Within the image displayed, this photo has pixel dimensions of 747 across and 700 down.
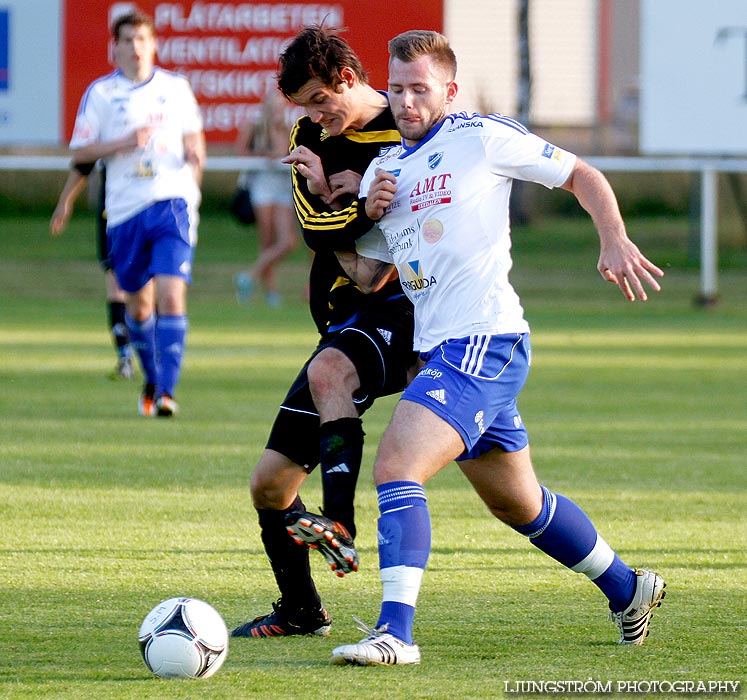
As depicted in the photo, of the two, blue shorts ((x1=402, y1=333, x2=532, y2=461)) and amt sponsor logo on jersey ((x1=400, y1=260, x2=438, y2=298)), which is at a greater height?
amt sponsor logo on jersey ((x1=400, y1=260, x2=438, y2=298))

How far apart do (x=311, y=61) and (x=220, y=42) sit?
1788 centimetres

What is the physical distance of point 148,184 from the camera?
384 inches

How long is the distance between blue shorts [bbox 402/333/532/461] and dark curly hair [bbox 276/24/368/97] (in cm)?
92

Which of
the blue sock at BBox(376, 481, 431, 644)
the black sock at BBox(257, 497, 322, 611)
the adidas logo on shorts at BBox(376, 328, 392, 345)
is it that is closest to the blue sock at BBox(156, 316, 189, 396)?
the black sock at BBox(257, 497, 322, 611)

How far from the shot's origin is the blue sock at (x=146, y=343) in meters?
9.84

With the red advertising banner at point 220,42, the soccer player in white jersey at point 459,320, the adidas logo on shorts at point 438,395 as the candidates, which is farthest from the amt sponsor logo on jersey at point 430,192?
the red advertising banner at point 220,42

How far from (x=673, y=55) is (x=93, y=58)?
8.32m

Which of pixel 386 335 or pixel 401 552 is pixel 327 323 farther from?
pixel 401 552

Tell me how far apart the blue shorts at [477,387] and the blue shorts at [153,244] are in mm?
5319

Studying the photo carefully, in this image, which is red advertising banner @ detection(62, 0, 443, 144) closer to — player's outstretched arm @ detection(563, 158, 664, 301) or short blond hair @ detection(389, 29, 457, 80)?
short blond hair @ detection(389, 29, 457, 80)

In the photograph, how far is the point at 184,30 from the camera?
22.0 meters

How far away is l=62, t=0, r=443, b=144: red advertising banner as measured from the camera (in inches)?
862

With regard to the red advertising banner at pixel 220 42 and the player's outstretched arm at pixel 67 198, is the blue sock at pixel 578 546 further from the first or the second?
the red advertising banner at pixel 220 42
